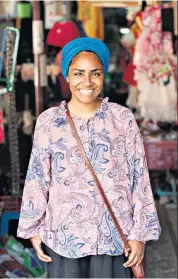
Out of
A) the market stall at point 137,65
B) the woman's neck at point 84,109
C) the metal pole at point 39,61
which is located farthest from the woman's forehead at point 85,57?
the market stall at point 137,65

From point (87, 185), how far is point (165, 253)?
2435 millimetres

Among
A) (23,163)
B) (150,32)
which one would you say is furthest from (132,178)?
(150,32)

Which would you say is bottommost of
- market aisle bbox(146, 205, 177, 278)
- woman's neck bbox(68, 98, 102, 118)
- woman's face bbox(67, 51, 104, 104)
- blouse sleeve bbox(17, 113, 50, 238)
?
market aisle bbox(146, 205, 177, 278)

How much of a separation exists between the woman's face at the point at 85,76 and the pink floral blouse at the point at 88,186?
96 millimetres

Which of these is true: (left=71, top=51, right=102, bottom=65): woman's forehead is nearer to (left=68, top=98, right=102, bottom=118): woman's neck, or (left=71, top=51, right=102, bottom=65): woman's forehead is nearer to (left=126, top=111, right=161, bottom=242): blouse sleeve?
(left=68, top=98, right=102, bottom=118): woman's neck

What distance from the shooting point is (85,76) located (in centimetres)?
246

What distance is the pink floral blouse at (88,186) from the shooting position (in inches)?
96.5

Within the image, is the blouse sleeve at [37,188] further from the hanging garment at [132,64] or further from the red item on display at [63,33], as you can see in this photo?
the hanging garment at [132,64]

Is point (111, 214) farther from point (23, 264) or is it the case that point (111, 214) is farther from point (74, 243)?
point (23, 264)

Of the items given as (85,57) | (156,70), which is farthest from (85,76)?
(156,70)

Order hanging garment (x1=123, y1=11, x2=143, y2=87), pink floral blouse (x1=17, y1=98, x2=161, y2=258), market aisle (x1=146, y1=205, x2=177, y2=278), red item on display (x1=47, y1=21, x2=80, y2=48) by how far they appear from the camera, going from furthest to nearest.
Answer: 1. hanging garment (x1=123, y1=11, x2=143, y2=87)
2. red item on display (x1=47, y1=21, x2=80, y2=48)
3. market aisle (x1=146, y1=205, x2=177, y2=278)
4. pink floral blouse (x1=17, y1=98, x2=161, y2=258)

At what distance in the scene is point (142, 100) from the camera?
20.3 feet

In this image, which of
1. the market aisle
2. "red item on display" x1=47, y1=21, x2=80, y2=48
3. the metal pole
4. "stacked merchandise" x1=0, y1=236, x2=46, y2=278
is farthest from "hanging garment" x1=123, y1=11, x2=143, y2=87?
"stacked merchandise" x1=0, y1=236, x2=46, y2=278

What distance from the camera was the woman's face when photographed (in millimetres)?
2461
